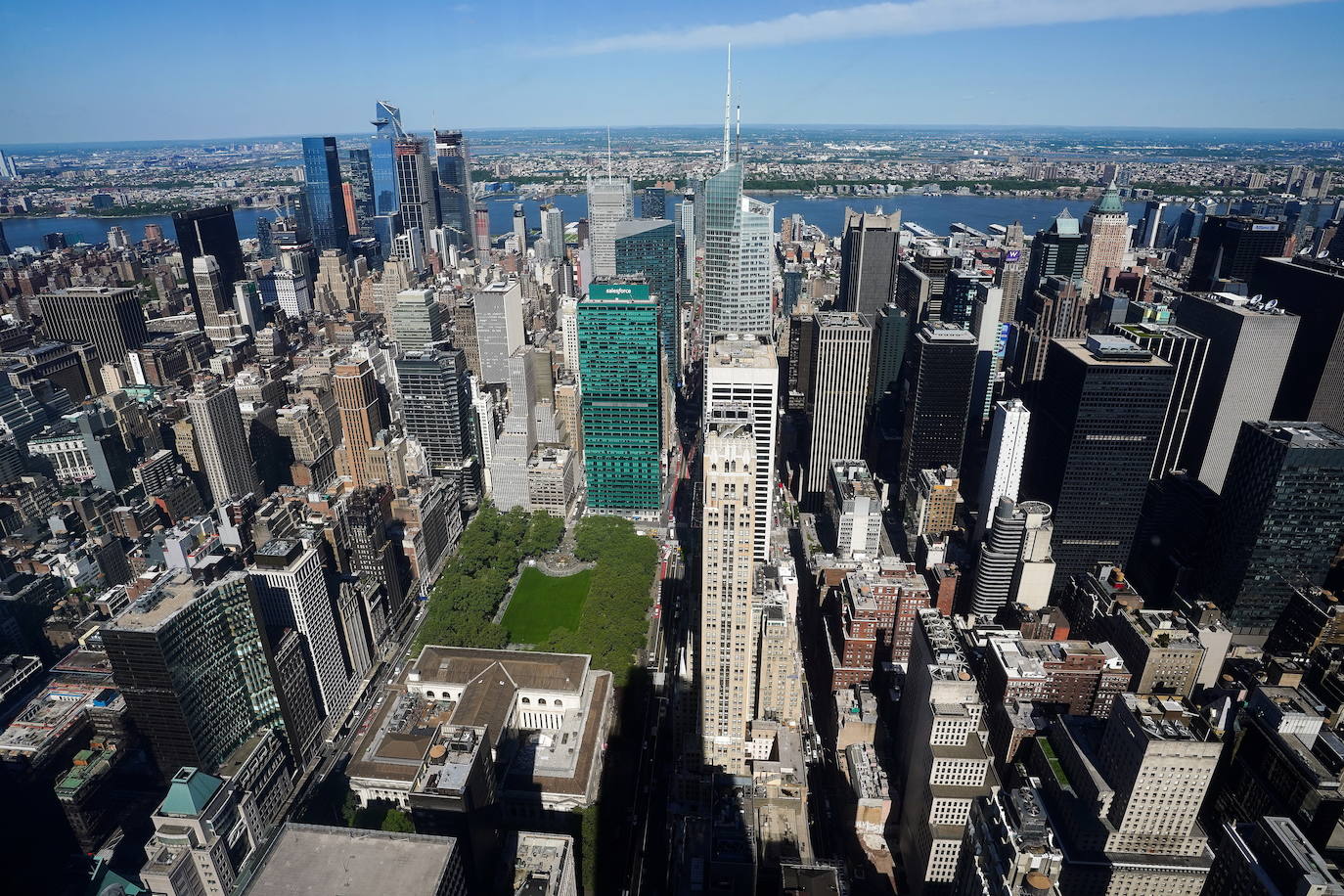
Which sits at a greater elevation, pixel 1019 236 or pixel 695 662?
pixel 1019 236

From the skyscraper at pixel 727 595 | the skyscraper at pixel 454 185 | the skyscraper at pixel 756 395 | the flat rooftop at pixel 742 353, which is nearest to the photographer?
the skyscraper at pixel 727 595

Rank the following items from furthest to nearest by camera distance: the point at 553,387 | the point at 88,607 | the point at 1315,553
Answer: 1. the point at 553,387
2. the point at 88,607
3. the point at 1315,553

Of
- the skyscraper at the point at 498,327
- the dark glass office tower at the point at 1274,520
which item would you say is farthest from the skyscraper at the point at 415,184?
the dark glass office tower at the point at 1274,520

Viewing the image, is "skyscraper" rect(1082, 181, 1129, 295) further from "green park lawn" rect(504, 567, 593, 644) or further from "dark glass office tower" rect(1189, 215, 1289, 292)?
"green park lawn" rect(504, 567, 593, 644)

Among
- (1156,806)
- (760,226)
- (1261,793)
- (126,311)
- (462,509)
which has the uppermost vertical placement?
(760,226)

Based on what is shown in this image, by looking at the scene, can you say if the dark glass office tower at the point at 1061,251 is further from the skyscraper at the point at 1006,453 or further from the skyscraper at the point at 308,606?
the skyscraper at the point at 308,606

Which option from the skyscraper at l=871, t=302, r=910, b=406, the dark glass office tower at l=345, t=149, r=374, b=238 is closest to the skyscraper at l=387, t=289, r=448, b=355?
the skyscraper at l=871, t=302, r=910, b=406

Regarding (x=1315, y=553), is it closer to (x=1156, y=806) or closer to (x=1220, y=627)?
(x=1220, y=627)

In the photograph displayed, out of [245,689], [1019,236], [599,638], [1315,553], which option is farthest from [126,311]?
[1019,236]
